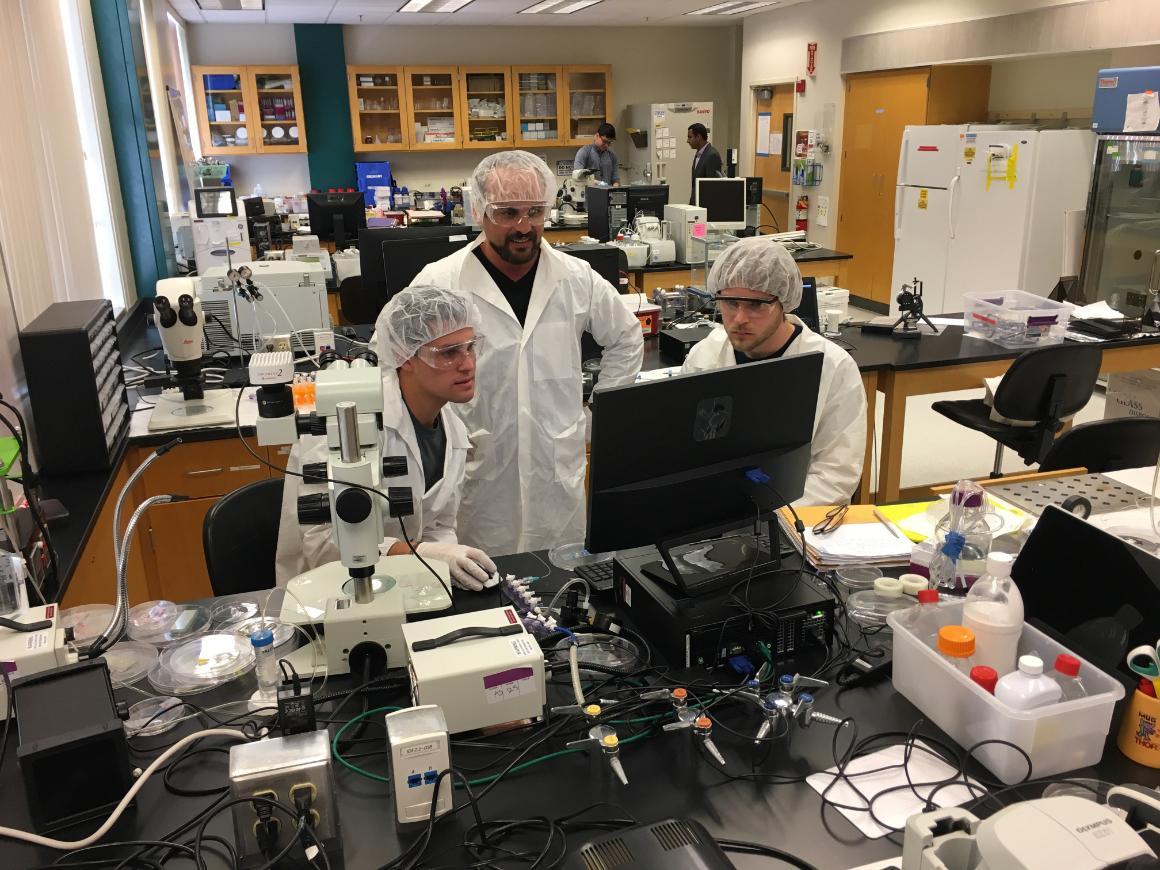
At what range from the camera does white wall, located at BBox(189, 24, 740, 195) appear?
29.2 feet

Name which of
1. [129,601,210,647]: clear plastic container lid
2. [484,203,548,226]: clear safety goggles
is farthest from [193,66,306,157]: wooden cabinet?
[129,601,210,647]: clear plastic container lid

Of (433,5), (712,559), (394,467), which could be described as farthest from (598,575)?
(433,5)

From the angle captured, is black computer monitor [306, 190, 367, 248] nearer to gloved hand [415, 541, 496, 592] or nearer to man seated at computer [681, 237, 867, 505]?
man seated at computer [681, 237, 867, 505]

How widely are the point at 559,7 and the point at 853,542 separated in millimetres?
7564

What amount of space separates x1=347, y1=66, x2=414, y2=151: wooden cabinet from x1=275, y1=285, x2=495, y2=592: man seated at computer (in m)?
7.76

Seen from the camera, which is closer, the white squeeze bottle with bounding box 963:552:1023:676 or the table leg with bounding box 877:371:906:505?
the white squeeze bottle with bounding box 963:552:1023:676

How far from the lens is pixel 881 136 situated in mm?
7297

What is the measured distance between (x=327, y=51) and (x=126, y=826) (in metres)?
9.23

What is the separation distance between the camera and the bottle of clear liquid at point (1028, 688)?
1.17 m

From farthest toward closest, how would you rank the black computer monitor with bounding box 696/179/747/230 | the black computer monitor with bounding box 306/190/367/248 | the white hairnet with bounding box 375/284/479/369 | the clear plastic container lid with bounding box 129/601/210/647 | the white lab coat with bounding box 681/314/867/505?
the black computer monitor with bounding box 306/190/367/248
the black computer monitor with bounding box 696/179/747/230
the white lab coat with bounding box 681/314/867/505
the white hairnet with bounding box 375/284/479/369
the clear plastic container lid with bounding box 129/601/210/647

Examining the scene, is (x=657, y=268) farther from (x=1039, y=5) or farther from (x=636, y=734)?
(x=636, y=734)

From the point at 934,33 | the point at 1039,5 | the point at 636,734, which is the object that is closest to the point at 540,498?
the point at 636,734

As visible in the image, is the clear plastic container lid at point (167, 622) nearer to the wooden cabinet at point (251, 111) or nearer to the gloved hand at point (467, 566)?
the gloved hand at point (467, 566)

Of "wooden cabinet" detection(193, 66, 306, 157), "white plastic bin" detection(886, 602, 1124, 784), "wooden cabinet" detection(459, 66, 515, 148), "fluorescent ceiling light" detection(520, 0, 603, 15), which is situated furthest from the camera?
"wooden cabinet" detection(459, 66, 515, 148)
